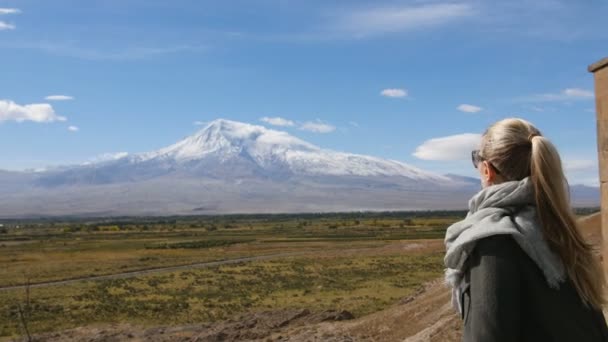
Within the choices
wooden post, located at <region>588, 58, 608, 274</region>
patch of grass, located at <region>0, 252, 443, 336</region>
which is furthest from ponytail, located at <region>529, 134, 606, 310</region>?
patch of grass, located at <region>0, 252, 443, 336</region>

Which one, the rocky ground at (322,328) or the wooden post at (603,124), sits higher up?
the wooden post at (603,124)

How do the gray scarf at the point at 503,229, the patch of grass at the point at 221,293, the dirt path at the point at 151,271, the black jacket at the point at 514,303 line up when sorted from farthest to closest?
the dirt path at the point at 151,271 < the patch of grass at the point at 221,293 < the gray scarf at the point at 503,229 < the black jacket at the point at 514,303

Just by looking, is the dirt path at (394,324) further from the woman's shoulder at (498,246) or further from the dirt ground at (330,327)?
the woman's shoulder at (498,246)

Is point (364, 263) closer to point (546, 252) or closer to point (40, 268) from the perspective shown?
point (40, 268)

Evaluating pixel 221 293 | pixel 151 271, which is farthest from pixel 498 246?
pixel 151 271

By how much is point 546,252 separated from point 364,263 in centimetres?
4202

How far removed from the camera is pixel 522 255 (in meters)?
2.28

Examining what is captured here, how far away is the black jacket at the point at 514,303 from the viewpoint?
2172mm

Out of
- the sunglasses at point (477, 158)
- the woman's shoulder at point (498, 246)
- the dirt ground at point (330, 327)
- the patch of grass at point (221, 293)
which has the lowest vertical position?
the patch of grass at point (221, 293)

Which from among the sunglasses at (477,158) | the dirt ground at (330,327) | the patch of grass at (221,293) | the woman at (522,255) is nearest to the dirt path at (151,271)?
the patch of grass at (221,293)

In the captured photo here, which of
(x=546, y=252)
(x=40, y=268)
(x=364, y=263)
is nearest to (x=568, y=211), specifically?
(x=546, y=252)

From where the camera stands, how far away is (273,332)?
17.7m

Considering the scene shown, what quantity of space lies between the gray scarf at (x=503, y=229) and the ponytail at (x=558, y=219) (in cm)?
4

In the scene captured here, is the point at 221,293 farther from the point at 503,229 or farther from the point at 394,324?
the point at 503,229
